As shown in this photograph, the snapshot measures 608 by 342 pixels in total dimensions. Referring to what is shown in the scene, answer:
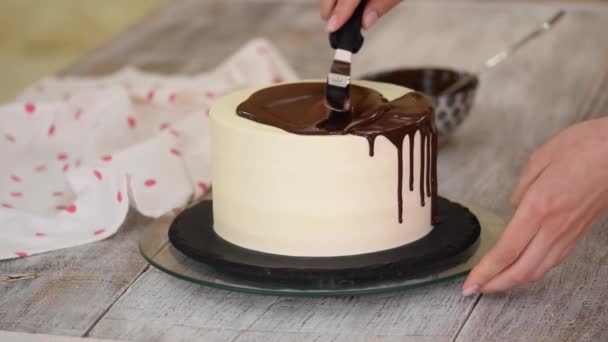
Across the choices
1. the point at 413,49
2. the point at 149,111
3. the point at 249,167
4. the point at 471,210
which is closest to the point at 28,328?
the point at 249,167

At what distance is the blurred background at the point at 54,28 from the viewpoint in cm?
383

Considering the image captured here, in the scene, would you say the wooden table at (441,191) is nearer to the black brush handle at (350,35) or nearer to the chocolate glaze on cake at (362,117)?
the chocolate glaze on cake at (362,117)

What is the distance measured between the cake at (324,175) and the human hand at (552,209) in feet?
0.39

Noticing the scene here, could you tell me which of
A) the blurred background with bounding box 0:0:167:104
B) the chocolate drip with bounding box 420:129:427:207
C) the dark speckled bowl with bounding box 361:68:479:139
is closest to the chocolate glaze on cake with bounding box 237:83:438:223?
the chocolate drip with bounding box 420:129:427:207

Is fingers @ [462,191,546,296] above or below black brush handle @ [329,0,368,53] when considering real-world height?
below

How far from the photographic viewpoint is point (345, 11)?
1.12 metres

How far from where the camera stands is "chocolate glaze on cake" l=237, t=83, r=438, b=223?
40.0 inches

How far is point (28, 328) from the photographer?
1.02m

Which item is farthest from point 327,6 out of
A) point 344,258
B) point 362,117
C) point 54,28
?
point 54,28

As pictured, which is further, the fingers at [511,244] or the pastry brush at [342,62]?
the pastry brush at [342,62]

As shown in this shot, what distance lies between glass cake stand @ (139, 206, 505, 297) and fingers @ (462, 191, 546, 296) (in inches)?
1.3

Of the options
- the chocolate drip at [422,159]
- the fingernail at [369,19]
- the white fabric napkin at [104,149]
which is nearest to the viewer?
the chocolate drip at [422,159]

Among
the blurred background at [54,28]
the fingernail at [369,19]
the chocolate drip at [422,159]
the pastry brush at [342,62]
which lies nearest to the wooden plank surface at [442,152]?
the chocolate drip at [422,159]

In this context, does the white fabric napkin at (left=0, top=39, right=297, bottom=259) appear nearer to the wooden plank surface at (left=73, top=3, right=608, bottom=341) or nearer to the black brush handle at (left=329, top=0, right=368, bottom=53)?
the wooden plank surface at (left=73, top=3, right=608, bottom=341)
